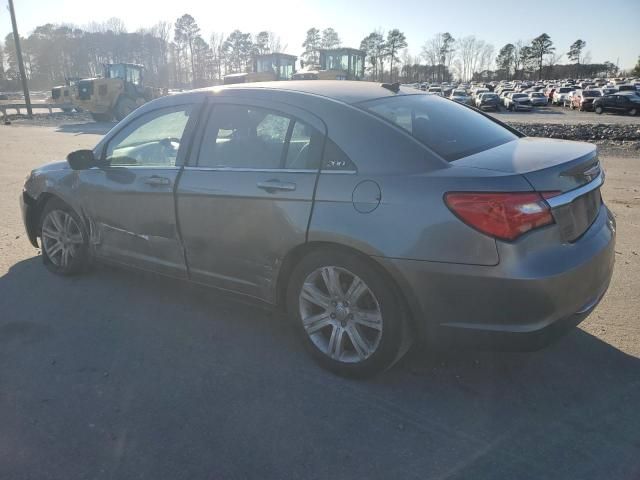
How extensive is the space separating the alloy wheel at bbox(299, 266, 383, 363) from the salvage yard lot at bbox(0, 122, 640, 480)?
0.20 meters

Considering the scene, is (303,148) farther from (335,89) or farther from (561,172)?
(561,172)

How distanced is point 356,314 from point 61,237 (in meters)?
3.18

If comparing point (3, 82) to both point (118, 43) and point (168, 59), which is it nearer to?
point (118, 43)

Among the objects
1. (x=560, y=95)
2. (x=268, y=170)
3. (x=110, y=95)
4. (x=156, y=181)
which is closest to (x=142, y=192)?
(x=156, y=181)

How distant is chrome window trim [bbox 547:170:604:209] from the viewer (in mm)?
2584

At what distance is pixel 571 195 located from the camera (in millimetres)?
2713

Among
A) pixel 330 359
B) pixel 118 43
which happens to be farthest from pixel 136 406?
pixel 118 43

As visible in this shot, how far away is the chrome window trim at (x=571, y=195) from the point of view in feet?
8.48

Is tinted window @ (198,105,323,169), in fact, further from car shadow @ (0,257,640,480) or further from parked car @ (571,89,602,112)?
parked car @ (571,89,602,112)

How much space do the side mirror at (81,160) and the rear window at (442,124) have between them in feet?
8.18

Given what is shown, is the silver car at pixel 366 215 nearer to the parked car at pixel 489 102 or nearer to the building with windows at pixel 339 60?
the building with windows at pixel 339 60

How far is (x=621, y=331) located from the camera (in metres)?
3.61

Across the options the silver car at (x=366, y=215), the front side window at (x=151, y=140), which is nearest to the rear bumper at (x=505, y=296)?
the silver car at (x=366, y=215)

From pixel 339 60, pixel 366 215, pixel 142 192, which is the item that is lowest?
pixel 142 192
